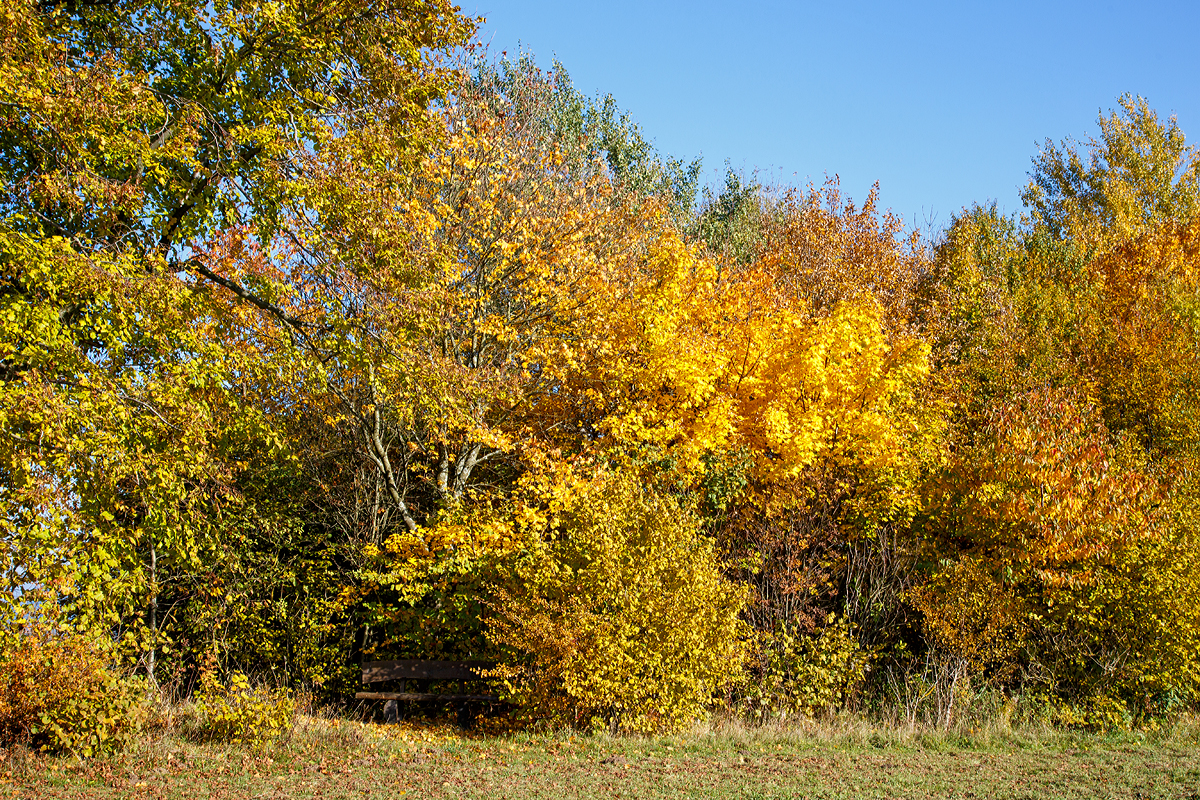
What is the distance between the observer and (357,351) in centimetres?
1052

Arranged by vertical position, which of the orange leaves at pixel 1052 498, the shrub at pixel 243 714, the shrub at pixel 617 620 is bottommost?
the shrub at pixel 243 714

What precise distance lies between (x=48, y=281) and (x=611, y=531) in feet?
21.0

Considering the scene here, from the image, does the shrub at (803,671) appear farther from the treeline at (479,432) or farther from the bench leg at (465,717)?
the bench leg at (465,717)

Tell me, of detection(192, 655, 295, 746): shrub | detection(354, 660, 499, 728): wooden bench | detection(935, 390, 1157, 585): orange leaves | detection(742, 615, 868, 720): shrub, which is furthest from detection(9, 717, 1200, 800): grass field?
detection(935, 390, 1157, 585): orange leaves

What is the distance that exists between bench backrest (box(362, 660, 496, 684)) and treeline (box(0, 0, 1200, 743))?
1.92 ft

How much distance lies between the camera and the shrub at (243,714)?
9047 mm

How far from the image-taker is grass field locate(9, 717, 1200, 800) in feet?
25.8

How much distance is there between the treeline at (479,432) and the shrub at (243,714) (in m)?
1.08

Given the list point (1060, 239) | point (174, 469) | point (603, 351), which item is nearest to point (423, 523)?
point (603, 351)

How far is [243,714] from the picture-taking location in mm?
9078

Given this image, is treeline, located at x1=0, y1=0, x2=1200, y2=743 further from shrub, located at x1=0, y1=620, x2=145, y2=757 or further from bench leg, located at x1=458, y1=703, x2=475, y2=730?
bench leg, located at x1=458, y1=703, x2=475, y2=730

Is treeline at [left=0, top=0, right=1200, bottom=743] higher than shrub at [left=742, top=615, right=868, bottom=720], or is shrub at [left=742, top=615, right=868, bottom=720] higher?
treeline at [left=0, top=0, right=1200, bottom=743]

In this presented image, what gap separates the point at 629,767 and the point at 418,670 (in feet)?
13.6

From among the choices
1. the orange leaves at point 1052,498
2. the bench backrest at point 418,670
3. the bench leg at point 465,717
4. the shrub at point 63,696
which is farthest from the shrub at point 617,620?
the orange leaves at point 1052,498
